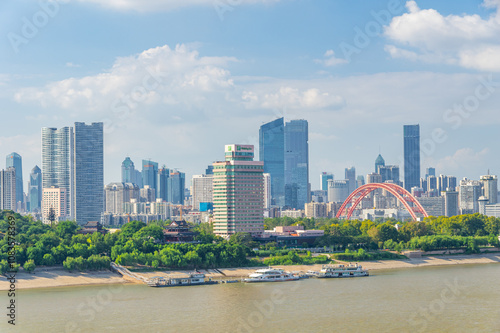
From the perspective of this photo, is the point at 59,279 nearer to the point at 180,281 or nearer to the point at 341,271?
the point at 180,281

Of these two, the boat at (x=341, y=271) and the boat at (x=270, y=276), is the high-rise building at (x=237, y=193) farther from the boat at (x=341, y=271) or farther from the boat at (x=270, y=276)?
the boat at (x=270, y=276)

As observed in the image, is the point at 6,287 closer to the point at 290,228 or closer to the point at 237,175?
the point at 237,175

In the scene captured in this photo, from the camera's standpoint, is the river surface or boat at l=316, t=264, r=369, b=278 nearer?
the river surface

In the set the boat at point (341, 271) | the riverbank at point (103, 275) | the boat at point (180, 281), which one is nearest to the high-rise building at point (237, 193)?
the riverbank at point (103, 275)

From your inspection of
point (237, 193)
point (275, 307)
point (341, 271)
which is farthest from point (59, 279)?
point (237, 193)

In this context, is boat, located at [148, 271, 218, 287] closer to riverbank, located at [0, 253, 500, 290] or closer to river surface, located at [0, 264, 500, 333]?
river surface, located at [0, 264, 500, 333]

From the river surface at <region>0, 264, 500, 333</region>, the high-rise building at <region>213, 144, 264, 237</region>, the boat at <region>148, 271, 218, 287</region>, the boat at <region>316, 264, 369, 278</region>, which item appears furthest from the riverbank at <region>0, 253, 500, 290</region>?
the high-rise building at <region>213, 144, 264, 237</region>
